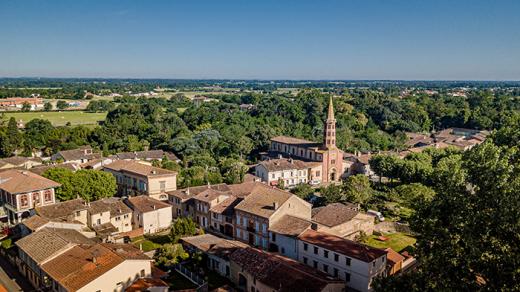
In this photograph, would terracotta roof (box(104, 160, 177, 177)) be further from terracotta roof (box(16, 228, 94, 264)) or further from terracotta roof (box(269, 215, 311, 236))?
terracotta roof (box(269, 215, 311, 236))

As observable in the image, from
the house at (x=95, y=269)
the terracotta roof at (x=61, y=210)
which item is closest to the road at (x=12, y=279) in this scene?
the house at (x=95, y=269)

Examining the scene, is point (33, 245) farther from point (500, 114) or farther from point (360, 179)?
point (500, 114)

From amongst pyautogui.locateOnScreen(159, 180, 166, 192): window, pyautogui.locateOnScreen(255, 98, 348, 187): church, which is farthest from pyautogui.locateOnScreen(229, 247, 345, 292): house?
pyautogui.locateOnScreen(255, 98, 348, 187): church

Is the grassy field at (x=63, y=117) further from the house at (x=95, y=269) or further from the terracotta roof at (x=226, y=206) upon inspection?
the house at (x=95, y=269)

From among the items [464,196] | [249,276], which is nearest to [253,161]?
[249,276]

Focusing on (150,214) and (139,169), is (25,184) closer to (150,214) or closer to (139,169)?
(139,169)

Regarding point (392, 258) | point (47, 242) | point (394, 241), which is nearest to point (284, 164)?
point (394, 241)
